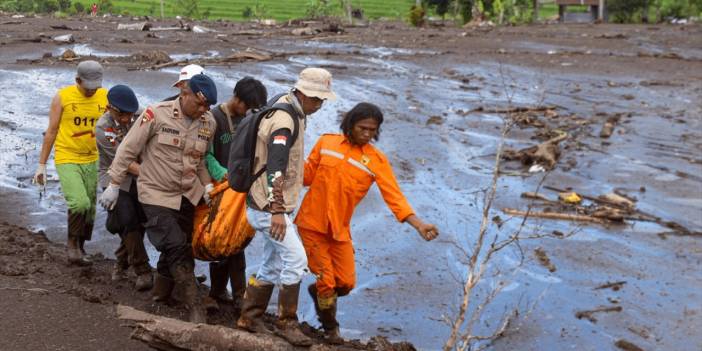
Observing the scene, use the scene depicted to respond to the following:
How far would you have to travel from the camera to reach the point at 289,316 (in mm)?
5273

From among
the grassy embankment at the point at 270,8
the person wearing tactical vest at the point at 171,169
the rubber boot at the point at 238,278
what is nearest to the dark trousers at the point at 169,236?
the person wearing tactical vest at the point at 171,169

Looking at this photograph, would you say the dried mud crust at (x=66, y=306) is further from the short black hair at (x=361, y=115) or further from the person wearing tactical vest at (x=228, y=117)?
the short black hair at (x=361, y=115)

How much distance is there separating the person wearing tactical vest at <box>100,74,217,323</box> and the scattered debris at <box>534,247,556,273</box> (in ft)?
14.4

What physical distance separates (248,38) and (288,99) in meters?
26.3

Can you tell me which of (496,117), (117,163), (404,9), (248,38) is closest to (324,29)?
(248,38)

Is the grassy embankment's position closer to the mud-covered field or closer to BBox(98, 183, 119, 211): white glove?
the mud-covered field

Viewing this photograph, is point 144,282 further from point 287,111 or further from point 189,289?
point 287,111

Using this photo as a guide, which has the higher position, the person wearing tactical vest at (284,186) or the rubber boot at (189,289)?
the person wearing tactical vest at (284,186)

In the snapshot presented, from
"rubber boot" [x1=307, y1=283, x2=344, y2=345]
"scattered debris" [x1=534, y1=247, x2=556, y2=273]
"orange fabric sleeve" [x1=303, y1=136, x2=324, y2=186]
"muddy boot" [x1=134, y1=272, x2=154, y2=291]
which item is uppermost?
"orange fabric sleeve" [x1=303, y1=136, x2=324, y2=186]

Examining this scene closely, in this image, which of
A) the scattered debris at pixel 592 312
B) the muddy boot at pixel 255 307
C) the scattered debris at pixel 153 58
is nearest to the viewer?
the muddy boot at pixel 255 307

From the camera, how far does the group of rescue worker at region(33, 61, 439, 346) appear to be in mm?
5043

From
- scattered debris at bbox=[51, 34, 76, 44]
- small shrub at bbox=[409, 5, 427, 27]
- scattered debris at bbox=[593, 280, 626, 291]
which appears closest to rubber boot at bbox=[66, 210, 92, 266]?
scattered debris at bbox=[593, 280, 626, 291]

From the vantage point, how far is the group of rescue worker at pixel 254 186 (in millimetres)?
5043

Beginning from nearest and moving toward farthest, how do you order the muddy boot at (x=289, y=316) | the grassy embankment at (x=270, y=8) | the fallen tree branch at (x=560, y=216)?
the muddy boot at (x=289, y=316) < the fallen tree branch at (x=560, y=216) < the grassy embankment at (x=270, y=8)
